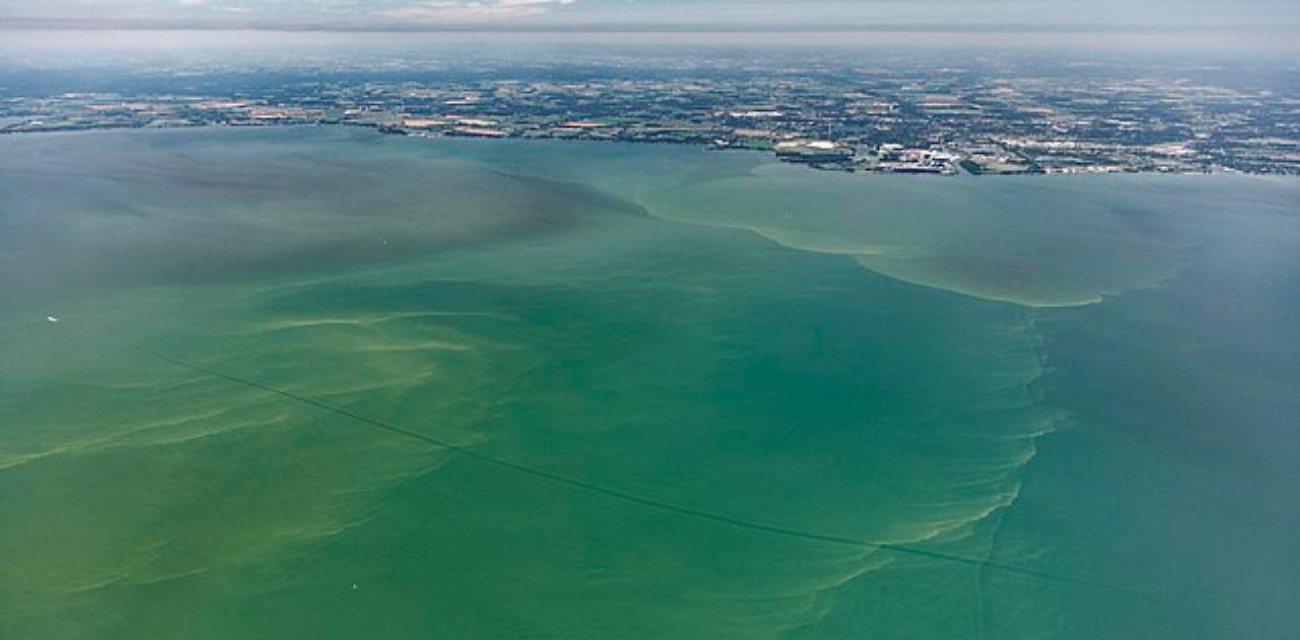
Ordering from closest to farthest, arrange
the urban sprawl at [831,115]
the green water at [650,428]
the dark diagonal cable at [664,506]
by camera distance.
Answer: the green water at [650,428]
the dark diagonal cable at [664,506]
the urban sprawl at [831,115]

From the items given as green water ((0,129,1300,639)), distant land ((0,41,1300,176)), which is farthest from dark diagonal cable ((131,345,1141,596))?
distant land ((0,41,1300,176))

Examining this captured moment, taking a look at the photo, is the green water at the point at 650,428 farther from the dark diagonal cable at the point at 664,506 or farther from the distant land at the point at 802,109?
the distant land at the point at 802,109

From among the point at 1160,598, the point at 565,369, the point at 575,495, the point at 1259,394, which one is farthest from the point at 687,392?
the point at 1259,394

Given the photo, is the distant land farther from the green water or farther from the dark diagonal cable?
the dark diagonal cable

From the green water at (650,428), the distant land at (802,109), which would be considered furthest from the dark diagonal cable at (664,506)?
the distant land at (802,109)

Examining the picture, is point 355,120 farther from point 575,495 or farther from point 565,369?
point 575,495
